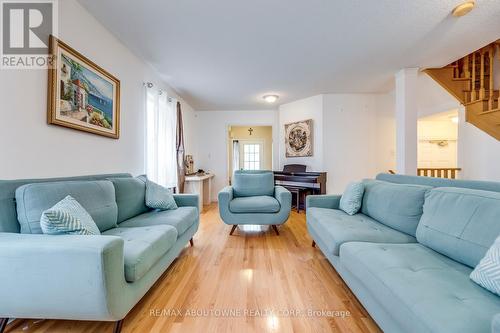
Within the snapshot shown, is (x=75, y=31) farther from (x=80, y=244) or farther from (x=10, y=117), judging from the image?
(x=80, y=244)

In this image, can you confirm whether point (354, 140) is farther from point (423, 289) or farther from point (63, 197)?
point (63, 197)

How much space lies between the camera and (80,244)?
3.67ft

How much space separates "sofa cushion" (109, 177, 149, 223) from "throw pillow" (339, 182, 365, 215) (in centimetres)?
225

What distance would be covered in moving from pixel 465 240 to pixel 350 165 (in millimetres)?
3642

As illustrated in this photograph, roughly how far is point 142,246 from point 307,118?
4.37 meters

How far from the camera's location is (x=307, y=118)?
16.5ft

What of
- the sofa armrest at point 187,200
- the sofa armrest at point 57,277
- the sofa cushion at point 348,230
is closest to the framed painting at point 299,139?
the sofa cushion at point 348,230

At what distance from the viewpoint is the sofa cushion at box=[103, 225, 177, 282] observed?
132cm

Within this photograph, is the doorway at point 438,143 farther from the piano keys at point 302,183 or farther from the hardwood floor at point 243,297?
the hardwood floor at point 243,297

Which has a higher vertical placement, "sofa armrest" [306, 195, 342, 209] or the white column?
the white column

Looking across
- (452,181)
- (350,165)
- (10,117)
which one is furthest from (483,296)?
(350,165)

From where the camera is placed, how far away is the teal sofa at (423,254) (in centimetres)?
87

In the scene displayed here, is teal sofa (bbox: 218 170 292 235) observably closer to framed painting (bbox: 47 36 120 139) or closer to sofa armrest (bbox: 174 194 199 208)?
sofa armrest (bbox: 174 194 199 208)

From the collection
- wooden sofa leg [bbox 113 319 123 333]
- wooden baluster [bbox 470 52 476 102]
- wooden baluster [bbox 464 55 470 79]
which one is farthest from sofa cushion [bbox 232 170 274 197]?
wooden baluster [bbox 464 55 470 79]
